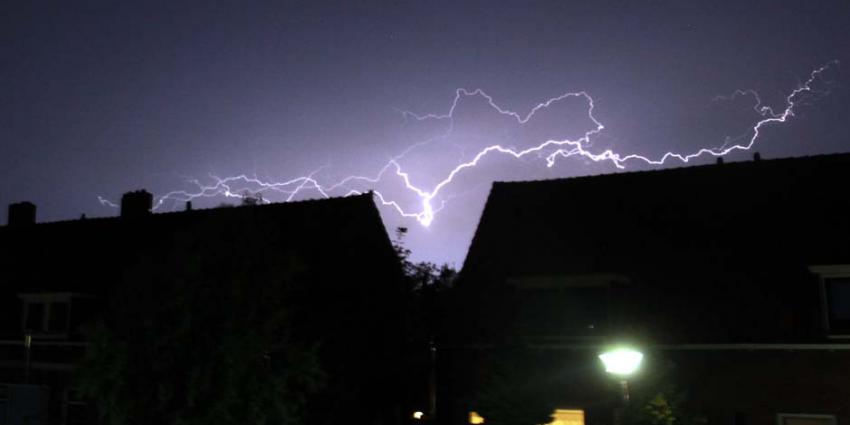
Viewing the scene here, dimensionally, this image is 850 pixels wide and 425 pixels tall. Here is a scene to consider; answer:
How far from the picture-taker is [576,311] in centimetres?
1619

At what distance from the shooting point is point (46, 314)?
21.2 metres

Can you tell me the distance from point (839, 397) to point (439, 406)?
770 centimetres

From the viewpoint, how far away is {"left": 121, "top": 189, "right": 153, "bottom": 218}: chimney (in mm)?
25484

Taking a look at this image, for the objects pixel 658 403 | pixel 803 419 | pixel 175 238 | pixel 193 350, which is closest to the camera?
pixel 193 350

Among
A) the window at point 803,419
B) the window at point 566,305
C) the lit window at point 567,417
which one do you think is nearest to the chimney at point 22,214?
the window at point 566,305

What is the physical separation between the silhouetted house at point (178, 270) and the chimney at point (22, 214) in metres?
0.04

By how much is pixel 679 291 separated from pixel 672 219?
200 centimetres

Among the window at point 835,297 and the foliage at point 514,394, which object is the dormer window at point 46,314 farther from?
the window at point 835,297

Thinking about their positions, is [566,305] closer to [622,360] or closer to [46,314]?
[622,360]

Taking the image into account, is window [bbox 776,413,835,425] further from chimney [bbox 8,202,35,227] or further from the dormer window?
chimney [bbox 8,202,35,227]

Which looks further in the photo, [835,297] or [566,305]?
[566,305]

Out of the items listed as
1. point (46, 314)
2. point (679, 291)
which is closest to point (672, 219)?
point (679, 291)

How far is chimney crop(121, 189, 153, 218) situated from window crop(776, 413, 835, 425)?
19.4m

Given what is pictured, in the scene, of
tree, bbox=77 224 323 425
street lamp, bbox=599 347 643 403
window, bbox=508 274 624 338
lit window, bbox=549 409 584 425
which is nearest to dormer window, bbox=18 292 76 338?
tree, bbox=77 224 323 425
